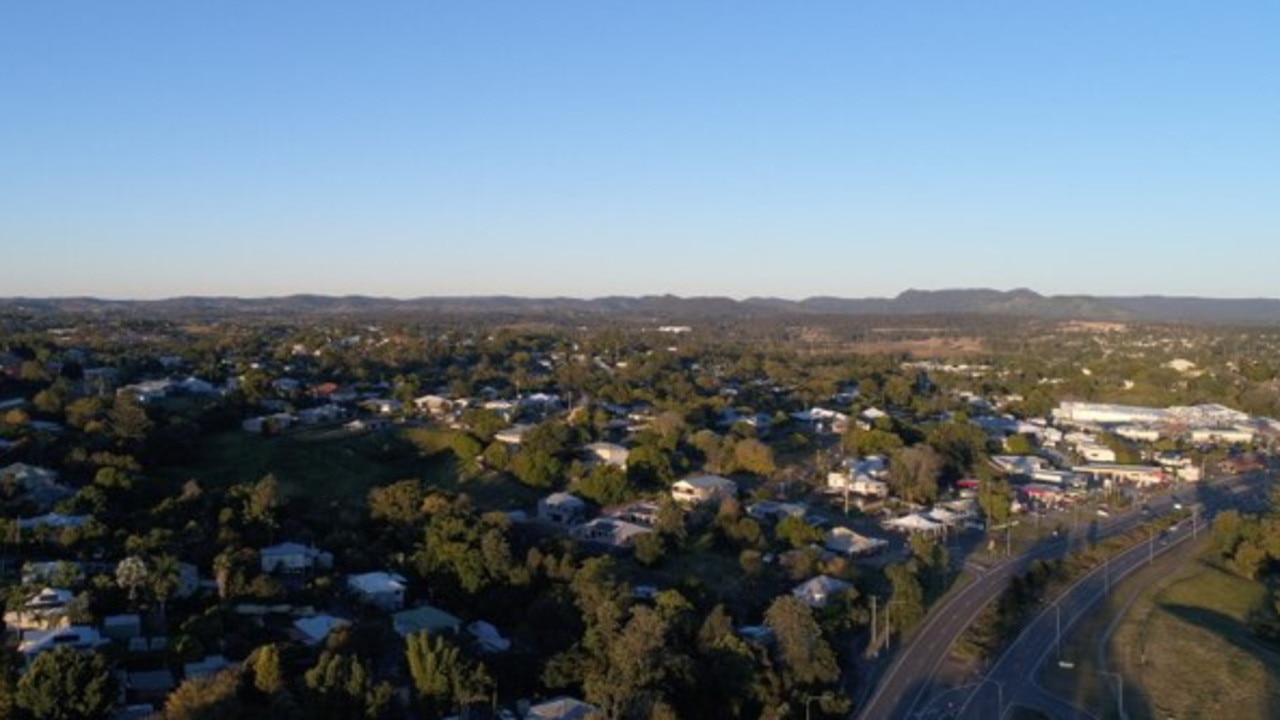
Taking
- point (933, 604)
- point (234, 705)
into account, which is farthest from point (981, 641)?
point (234, 705)

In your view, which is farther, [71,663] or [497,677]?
[497,677]

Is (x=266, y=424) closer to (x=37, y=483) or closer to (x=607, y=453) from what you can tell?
(x=37, y=483)

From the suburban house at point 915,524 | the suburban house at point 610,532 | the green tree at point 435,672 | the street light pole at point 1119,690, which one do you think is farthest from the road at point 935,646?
the suburban house at point 610,532

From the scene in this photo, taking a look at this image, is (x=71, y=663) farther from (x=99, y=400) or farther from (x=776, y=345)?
(x=776, y=345)

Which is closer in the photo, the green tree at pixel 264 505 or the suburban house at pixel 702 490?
the green tree at pixel 264 505

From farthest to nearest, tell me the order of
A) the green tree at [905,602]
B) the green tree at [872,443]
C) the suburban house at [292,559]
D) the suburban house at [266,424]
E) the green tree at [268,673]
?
the green tree at [872,443] → the suburban house at [266,424] → the suburban house at [292,559] → the green tree at [905,602] → the green tree at [268,673]

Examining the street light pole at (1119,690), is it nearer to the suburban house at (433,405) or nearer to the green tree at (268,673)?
the green tree at (268,673)

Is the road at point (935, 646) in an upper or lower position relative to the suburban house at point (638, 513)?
lower

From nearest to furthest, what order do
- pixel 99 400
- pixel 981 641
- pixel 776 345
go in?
pixel 981 641 < pixel 99 400 < pixel 776 345
